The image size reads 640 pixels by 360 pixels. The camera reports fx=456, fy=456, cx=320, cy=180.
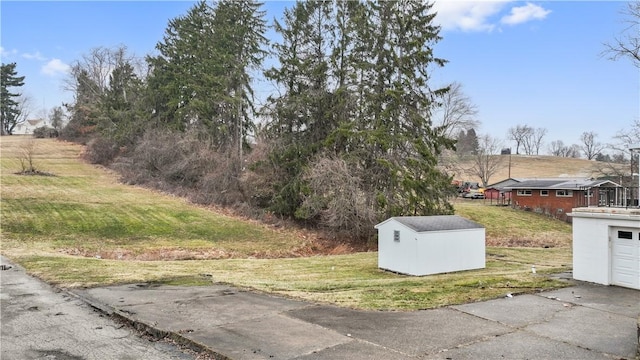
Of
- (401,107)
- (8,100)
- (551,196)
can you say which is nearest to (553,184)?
(551,196)

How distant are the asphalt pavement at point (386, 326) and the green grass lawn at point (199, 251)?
854 millimetres

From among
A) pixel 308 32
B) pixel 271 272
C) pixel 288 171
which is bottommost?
pixel 271 272

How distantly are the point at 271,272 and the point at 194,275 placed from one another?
3.25 m

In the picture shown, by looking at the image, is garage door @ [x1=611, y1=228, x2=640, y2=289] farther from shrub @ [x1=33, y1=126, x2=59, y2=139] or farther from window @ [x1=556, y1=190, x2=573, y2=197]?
shrub @ [x1=33, y1=126, x2=59, y2=139]

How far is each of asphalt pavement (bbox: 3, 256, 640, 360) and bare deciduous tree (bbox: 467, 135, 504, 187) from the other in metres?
54.0

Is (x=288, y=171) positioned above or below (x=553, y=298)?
above

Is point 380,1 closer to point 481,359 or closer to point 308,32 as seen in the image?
point 308,32

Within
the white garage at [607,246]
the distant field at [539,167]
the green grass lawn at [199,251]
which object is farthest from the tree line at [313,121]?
the distant field at [539,167]

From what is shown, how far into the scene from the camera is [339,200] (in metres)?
24.2

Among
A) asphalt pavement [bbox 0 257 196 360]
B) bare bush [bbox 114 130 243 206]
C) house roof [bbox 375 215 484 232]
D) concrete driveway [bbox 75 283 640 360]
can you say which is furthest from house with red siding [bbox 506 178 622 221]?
asphalt pavement [bbox 0 257 196 360]

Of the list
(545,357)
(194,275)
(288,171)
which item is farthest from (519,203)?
(545,357)

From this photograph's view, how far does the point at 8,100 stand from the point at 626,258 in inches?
3779

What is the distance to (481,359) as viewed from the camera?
6.36 meters

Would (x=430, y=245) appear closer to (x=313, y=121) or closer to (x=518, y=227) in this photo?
(x=313, y=121)
